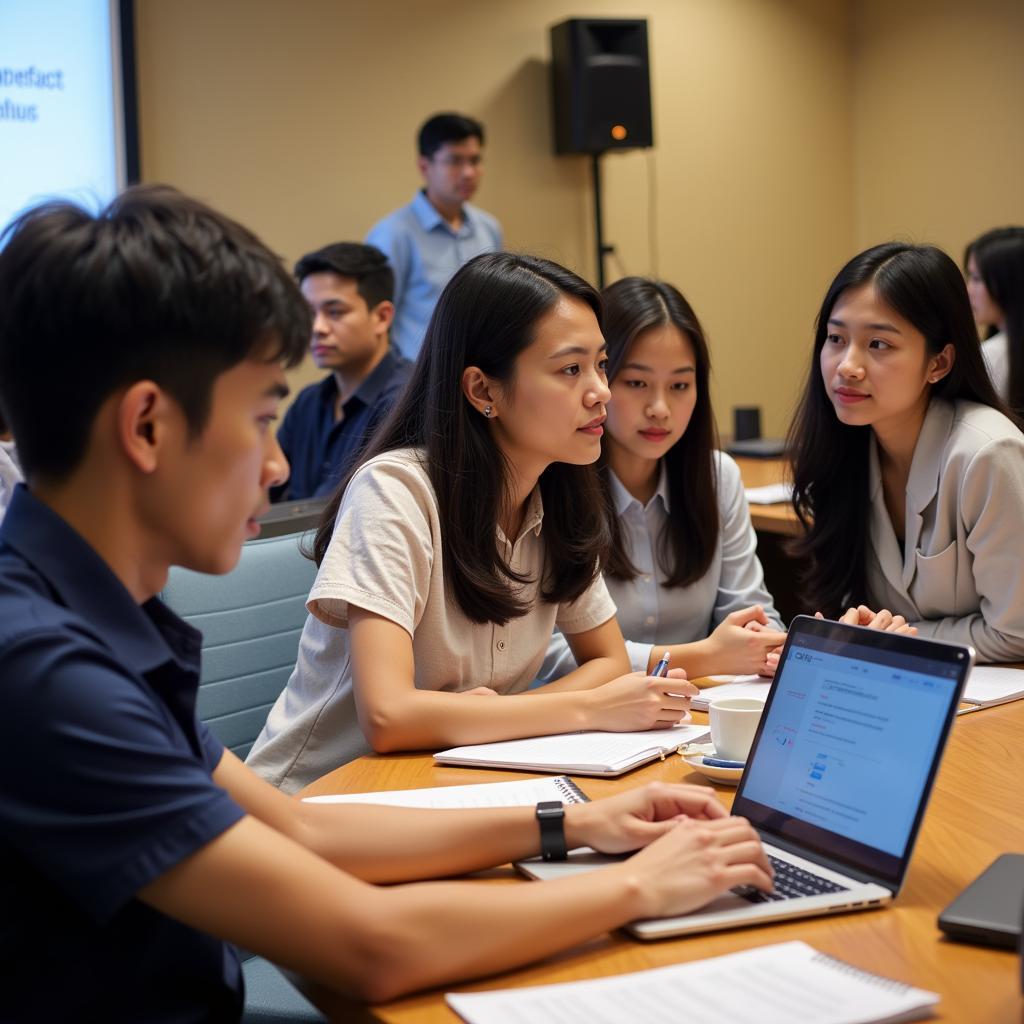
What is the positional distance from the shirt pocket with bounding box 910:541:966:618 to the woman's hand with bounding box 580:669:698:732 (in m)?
0.69

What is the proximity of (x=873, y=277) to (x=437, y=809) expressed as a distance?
140 centimetres

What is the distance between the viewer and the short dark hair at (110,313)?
91 centimetres

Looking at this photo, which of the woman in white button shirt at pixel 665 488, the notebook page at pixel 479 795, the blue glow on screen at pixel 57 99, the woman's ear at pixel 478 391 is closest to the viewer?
the notebook page at pixel 479 795

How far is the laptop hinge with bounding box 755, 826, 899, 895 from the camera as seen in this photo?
3.50 ft

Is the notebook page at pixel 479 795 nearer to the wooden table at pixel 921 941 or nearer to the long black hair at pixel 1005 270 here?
the wooden table at pixel 921 941

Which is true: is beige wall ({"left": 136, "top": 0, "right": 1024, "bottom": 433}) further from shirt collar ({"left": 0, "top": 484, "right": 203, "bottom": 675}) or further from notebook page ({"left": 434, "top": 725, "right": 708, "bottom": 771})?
shirt collar ({"left": 0, "top": 484, "right": 203, "bottom": 675})

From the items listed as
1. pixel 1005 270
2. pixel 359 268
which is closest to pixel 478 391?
pixel 359 268

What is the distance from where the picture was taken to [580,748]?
152 cm

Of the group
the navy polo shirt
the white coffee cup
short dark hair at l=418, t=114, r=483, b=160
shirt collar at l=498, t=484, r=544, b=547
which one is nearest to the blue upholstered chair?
shirt collar at l=498, t=484, r=544, b=547

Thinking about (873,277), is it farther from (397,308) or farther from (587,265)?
(587,265)

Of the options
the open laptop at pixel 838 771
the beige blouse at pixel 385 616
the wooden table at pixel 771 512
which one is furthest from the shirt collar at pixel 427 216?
the open laptop at pixel 838 771

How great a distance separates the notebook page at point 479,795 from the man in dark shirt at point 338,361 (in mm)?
2345

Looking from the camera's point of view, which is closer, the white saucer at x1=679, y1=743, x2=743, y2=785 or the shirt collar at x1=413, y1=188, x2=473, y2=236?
the white saucer at x1=679, y1=743, x2=743, y2=785

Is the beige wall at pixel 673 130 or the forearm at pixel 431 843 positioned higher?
the beige wall at pixel 673 130
